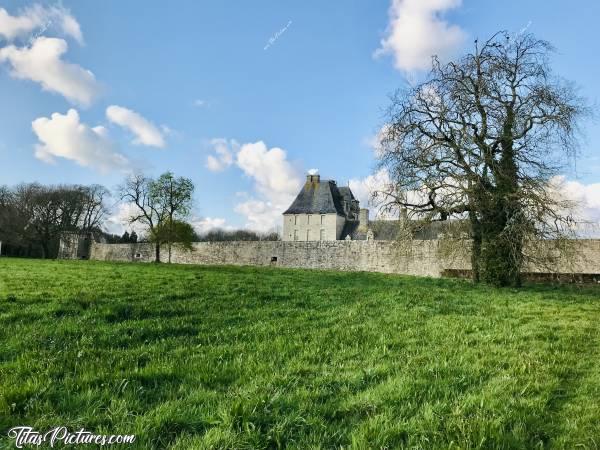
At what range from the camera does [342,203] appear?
63156mm

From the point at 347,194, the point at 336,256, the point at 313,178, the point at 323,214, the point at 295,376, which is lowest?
the point at 295,376

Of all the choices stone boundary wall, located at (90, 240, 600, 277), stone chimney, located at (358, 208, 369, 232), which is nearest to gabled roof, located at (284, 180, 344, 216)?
stone chimney, located at (358, 208, 369, 232)

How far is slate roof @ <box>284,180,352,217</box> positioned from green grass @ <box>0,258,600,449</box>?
5078 centimetres

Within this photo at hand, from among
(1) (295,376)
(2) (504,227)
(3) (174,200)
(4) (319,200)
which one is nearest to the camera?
(1) (295,376)

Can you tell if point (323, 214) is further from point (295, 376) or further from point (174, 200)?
point (295, 376)

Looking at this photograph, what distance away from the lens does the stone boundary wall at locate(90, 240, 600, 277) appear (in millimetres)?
32000

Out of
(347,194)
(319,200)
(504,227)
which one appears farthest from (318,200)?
(504,227)

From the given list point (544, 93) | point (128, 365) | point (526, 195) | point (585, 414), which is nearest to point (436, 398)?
point (585, 414)

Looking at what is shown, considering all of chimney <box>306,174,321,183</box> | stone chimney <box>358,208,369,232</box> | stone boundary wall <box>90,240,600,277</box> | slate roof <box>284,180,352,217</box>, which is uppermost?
chimney <box>306,174,321,183</box>

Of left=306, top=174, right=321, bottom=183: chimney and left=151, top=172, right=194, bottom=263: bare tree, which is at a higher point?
left=306, top=174, right=321, bottom=183: chimney

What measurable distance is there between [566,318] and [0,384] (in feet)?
36.6

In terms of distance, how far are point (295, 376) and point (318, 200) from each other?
56.8 metres

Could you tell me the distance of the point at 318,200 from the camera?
2424 inches

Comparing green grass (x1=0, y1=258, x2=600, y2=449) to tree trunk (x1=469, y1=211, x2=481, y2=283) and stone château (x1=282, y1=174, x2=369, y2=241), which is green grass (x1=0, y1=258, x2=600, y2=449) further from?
stone château (x1=282, y1=174, x2=369, y2=241)
